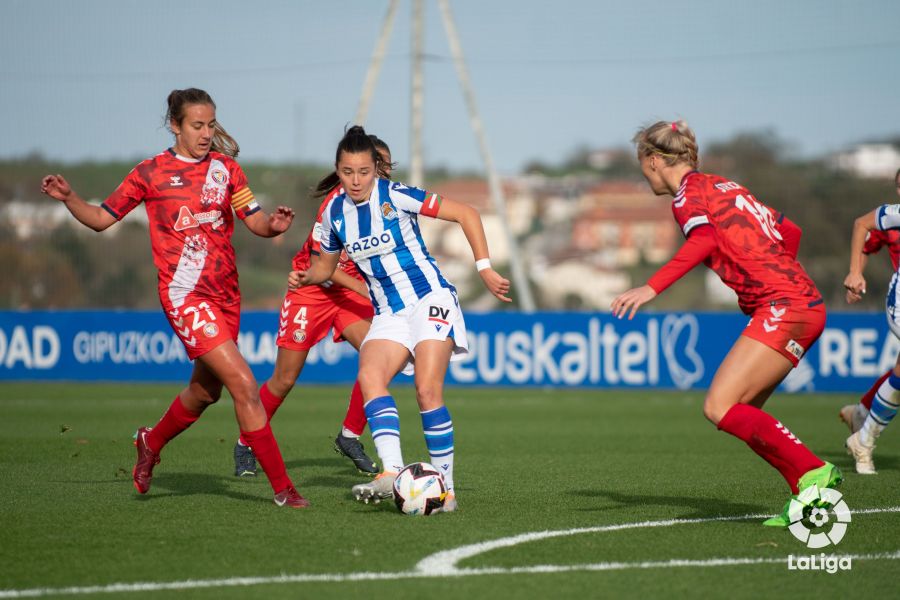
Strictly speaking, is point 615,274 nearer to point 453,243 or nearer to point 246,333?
point 453,243

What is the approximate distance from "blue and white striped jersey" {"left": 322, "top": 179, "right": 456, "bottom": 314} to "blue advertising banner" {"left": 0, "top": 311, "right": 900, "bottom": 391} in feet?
37.7

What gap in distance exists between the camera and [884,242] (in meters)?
9.03

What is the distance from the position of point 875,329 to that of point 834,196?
6638 mm

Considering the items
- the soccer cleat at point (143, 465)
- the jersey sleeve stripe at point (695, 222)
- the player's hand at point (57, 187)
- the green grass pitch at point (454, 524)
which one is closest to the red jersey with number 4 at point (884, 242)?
the green grass pitch at point (454, 524)

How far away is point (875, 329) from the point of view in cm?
1759

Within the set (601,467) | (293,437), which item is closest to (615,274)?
(293,437)

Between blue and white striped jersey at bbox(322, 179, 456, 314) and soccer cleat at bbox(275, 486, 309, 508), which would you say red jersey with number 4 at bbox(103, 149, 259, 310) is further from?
soccer cleat at bbox(275, 486, 309, 508)

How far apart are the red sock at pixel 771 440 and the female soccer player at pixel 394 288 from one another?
4.72 feet

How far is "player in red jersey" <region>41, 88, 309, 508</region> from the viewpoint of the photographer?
6656 mm

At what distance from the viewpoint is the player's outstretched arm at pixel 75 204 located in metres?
6.43

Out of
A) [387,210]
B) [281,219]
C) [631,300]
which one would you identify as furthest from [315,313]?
[631,300]

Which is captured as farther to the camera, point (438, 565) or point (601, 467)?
point (601, 467)

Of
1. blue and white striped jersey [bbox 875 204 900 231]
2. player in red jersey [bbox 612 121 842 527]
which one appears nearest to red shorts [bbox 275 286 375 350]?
player in red jersey [bbox 612 121 842 527]

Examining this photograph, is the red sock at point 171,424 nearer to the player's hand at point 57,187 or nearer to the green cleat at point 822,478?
the player's hand at point 57,187
